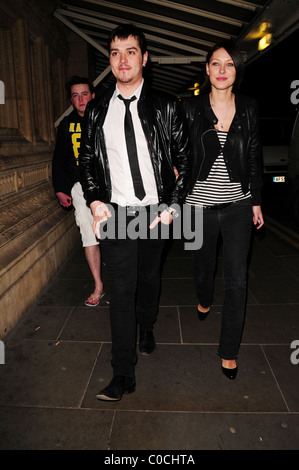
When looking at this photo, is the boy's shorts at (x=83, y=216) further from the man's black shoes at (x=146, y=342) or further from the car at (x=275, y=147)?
the car at (x=275, y=147)

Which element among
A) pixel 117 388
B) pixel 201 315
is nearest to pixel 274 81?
pixel 201 315

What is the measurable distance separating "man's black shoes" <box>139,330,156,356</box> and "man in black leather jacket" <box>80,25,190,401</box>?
484 mm

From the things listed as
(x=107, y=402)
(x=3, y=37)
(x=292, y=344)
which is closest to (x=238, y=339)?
(x=292, y=344)

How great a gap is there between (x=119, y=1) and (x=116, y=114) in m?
4.42

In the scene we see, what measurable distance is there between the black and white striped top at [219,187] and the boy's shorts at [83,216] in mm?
1427

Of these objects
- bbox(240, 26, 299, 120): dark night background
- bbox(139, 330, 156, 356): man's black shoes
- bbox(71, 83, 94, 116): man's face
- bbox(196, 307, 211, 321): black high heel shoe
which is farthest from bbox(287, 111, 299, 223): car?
bbox(240, 26, 299, 120): dark night background

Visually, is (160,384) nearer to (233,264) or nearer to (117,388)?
(117,388)

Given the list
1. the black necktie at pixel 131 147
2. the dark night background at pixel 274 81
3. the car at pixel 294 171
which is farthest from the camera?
the dark night background at pixel 274 81

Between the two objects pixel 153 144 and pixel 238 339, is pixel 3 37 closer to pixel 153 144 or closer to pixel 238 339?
pixel 153 144

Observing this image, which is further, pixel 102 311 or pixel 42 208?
pixel 42 208

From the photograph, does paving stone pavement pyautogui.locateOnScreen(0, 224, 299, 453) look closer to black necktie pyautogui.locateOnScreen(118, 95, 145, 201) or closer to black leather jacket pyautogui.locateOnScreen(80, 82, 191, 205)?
black leather jacket pyautogui.locateOnScreen(80, 82, 191, 205)

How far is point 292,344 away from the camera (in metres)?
3.00

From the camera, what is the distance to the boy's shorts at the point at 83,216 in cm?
367

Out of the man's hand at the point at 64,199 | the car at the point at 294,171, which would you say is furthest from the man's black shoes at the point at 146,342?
the car at the point at 294,171
